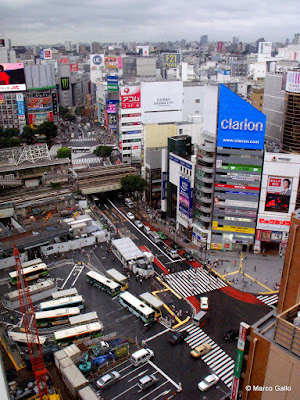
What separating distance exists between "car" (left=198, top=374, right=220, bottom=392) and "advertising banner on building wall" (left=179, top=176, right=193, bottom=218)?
71.7 feet

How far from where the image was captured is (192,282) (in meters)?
37.5

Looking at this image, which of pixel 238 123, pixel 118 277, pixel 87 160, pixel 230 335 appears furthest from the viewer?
pixel 87 160

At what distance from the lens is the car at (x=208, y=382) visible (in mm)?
24853

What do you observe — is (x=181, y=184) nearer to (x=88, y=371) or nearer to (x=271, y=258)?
(x=271, y=258)

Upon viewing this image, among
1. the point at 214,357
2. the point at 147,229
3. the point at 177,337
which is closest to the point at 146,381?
the point at 177,337

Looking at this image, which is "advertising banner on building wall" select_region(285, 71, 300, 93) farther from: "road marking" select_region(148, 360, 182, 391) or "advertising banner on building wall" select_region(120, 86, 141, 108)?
"road marking" select_region(148, 360, 182, 391)

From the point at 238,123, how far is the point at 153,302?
19.9m

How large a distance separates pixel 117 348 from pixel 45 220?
22896 mm

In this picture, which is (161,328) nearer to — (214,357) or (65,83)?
(214,357)

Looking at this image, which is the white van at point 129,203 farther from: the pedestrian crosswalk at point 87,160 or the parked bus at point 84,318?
the parked bus at point 84,318

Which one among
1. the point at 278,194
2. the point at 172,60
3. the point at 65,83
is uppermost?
the point at 172,60

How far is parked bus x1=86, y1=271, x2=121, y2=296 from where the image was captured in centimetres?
3494

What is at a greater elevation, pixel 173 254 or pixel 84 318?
pixel 84 318

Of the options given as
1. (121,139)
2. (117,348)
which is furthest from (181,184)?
(121,139)
